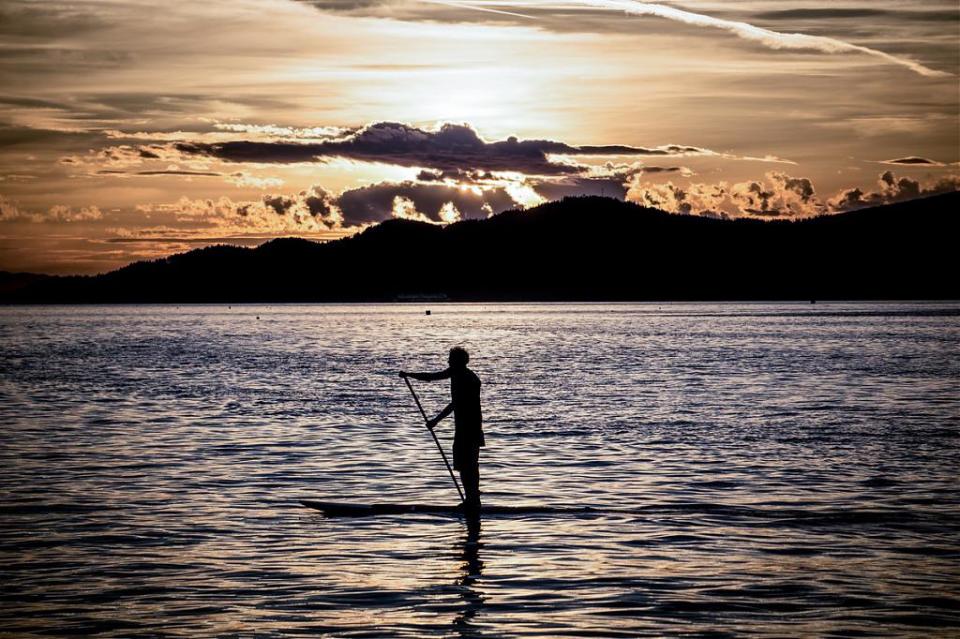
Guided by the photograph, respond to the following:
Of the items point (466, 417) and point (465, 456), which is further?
point (465, 456)

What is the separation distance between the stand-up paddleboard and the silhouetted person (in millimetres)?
1010

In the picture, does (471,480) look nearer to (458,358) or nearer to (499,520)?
(499,520)

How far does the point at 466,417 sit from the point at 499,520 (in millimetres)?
1904

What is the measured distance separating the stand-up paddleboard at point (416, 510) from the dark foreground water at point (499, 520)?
1.20ft

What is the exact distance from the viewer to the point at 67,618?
12570 millimetres

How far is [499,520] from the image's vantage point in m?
18.2

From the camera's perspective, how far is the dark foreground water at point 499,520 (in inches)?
498

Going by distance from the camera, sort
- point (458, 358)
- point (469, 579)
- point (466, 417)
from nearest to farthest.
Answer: point (469, 579) < point (458, 358) < point (466, 417)

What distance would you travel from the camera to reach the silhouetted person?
1734cm

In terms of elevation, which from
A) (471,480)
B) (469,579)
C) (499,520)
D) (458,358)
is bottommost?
(499,520)

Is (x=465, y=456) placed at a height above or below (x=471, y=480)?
above

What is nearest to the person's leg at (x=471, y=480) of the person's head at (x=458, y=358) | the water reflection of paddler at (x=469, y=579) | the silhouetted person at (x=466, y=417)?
the silhouetted person at (x=466, y=417)

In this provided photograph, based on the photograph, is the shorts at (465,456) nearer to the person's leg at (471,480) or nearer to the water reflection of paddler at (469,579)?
the person's leg at (471,480)

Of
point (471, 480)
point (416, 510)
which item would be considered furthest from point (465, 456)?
point (416, 510)
